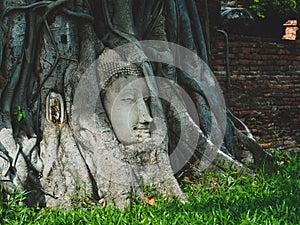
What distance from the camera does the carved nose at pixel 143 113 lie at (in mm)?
4477

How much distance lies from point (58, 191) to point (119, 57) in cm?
124

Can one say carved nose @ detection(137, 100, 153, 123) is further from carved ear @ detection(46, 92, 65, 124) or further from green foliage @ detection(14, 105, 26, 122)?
green foliage @ detection(14, 105, 26, 122)

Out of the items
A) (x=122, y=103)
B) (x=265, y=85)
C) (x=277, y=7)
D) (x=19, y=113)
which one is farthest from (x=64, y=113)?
(x=277, y=7)

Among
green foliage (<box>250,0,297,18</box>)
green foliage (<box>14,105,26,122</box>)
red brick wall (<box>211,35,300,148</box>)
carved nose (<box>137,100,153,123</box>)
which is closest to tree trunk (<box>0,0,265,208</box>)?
green foliage (<box>14,105,26,122</box>)

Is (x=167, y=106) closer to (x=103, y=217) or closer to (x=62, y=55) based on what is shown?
(x=62, y=55)

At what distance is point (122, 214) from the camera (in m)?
3.78

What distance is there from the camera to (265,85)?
7559 mm

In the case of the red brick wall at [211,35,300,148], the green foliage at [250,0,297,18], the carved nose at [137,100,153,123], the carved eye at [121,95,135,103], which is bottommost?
the red brick wall at [211,35,300,148]

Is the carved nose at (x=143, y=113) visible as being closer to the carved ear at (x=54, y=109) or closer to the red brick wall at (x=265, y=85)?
the carved ear at (x=54, y=109)

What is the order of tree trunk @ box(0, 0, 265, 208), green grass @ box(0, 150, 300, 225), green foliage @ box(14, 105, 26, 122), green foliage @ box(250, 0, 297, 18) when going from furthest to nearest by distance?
green foliage @ box(250, 0, 297, 18) → green foliage @ box(14, 105, 26, 122) → tree trunk @ box(0, 0, 265, 208) → green grass @ box(0, 150, 300, 225)

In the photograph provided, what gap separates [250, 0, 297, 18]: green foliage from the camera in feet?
27.3

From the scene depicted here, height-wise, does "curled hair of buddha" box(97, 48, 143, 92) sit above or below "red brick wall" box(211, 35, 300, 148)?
above

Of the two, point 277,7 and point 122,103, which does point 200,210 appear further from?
point 277,7

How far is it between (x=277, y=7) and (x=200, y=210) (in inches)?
209
